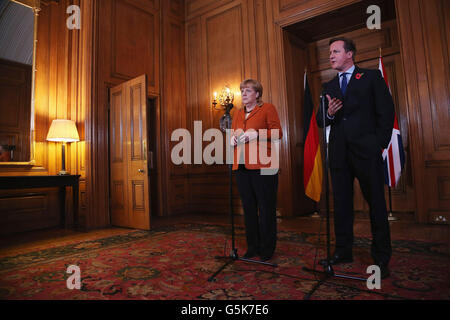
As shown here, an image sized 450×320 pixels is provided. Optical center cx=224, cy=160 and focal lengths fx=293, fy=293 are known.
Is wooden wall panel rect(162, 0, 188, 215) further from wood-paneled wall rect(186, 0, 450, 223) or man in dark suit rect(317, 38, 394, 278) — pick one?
man in dark suit rect(317, 38, 394, 278)

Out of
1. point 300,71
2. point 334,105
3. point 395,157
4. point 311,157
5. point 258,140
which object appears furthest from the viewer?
point 300,71

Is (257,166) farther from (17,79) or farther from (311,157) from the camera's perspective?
(17,79)

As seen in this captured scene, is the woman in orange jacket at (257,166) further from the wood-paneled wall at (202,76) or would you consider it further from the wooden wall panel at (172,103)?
the wooden wall panel at (172,103)

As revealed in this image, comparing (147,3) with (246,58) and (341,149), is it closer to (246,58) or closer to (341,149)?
Answer: (246,58)

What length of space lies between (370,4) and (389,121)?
2968 mm

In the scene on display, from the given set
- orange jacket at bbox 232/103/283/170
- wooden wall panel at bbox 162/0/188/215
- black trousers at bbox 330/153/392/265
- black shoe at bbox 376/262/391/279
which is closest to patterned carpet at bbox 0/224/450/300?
black shoe at bbox 376/262/391/279

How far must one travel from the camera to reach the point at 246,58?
189 inches

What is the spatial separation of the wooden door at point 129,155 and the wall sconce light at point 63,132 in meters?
0.50

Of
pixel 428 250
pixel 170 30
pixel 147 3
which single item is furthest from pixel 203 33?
pixel 428 250

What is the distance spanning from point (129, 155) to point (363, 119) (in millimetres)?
3025

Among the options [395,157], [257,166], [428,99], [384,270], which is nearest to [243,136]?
[257,166]

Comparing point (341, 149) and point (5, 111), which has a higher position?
point (5, 111)

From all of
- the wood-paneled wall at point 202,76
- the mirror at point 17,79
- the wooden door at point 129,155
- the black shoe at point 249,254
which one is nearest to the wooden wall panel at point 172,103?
the wood-paneled wall at point 202,76

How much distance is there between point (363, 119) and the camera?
1891mm
